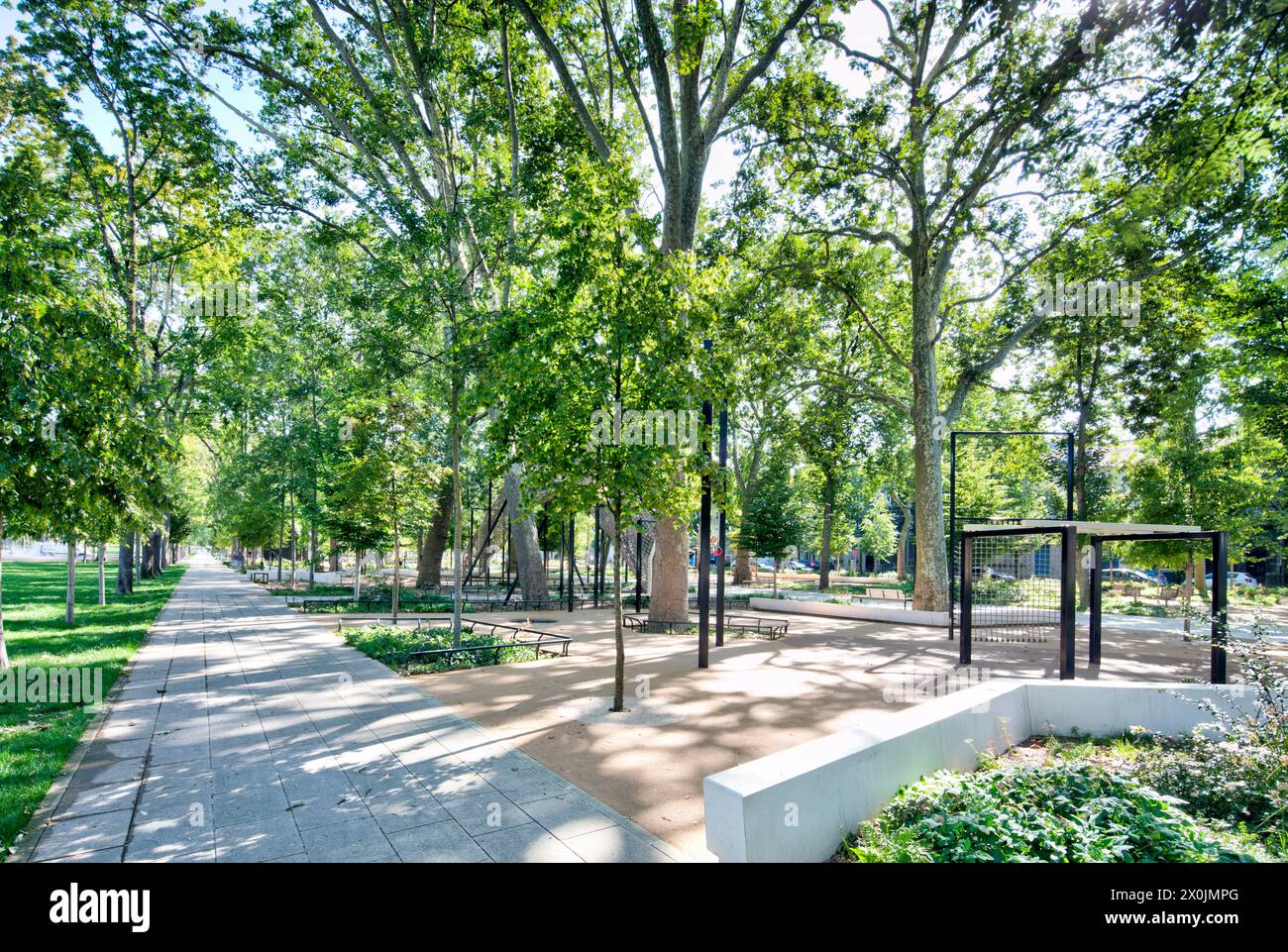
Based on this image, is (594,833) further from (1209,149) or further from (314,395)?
(314,395)

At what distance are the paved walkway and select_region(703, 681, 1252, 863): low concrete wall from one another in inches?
30.8

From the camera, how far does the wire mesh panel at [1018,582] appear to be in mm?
12953

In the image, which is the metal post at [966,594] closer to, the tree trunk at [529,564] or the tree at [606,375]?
the tree at [606,375]

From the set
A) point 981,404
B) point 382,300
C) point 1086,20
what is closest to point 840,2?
point 1086,20

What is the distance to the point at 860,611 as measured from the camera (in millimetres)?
20688

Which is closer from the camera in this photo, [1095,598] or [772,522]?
[1095,598]

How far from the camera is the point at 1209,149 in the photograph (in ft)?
17.8

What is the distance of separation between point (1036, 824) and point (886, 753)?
1.04 m

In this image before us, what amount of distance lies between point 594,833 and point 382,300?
11257 mm

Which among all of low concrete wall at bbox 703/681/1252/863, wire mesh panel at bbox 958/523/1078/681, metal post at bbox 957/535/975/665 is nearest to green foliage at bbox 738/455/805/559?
wire mesh panel at bbox 958/523/1078/681

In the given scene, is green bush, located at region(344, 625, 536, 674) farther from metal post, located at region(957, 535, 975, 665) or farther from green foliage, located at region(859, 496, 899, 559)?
green foliage, located at region(859, 496, 899, 559)

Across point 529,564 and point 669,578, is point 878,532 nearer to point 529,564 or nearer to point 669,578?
point 529,564

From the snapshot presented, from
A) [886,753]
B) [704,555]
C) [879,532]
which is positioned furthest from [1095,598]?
[879,532]

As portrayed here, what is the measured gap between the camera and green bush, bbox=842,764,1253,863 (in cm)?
351
